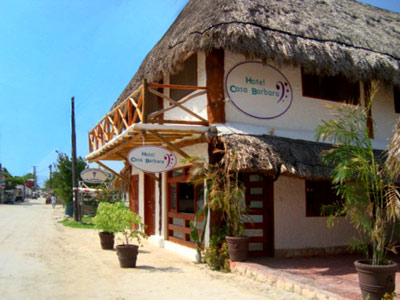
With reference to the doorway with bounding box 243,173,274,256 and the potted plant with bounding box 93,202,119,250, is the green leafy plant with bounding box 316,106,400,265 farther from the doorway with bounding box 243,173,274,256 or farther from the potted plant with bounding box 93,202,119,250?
the potted plant with bounding box 93,202,119,250

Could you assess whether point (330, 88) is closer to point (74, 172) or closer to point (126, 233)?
point (126, 233)

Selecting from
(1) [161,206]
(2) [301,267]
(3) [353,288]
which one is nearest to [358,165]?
(3) [353,288]

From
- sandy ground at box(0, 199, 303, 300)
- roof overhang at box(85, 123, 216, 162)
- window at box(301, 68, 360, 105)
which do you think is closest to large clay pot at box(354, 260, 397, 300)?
sandy ground at box(0, 199, 303, 300)

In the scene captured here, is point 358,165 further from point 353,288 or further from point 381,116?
point 381,116

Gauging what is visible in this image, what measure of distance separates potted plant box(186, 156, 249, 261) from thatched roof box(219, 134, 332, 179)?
323mm

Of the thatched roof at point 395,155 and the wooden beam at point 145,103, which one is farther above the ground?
the wooden beam at point 145,103

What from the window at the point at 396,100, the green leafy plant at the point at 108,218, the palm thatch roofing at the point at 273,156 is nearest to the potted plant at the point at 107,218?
the green leafy plant at the point at 108,218

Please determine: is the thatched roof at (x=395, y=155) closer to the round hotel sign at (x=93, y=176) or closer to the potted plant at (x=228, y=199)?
the potted plant at (x=228, y=199)

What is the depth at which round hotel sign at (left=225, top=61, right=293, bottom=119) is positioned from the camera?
9307 mm

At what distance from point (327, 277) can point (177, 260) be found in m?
3.59

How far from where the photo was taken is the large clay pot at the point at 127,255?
331 inches

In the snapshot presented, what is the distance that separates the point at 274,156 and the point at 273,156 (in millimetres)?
28

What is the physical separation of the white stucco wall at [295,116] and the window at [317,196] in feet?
3.85

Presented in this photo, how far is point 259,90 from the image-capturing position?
9594 mm
